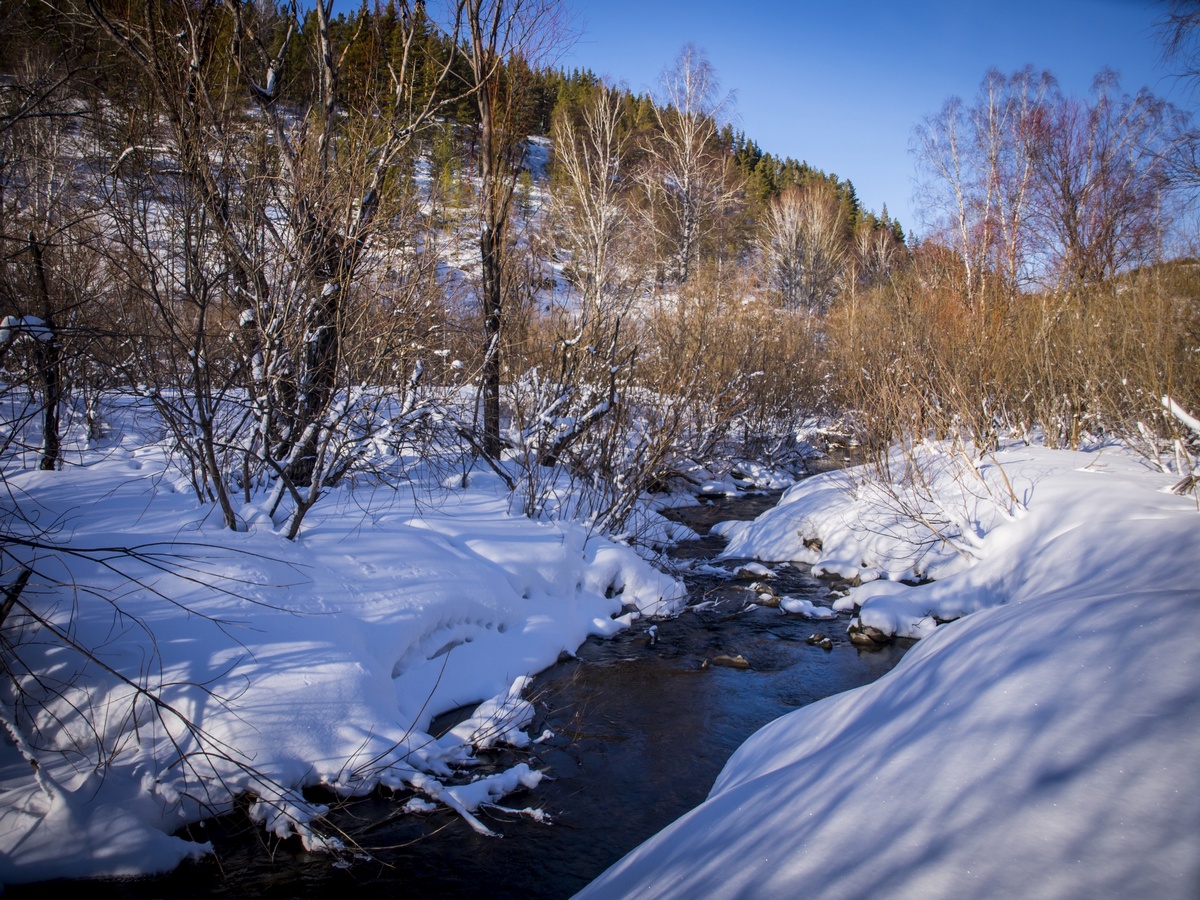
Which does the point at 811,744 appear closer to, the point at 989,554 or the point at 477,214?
the point at 989,554

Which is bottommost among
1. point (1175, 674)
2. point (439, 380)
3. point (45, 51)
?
point (1175, 674)

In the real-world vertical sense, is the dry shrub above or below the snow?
above

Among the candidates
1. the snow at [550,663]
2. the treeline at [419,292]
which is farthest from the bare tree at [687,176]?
the snow at [550,663]

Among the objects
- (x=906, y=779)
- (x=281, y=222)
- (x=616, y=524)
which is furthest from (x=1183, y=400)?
(x=281, y=222)

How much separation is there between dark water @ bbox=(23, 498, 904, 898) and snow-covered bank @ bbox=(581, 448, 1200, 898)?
0.69 m

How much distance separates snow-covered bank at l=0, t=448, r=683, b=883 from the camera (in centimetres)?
351

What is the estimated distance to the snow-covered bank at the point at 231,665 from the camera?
3.51m

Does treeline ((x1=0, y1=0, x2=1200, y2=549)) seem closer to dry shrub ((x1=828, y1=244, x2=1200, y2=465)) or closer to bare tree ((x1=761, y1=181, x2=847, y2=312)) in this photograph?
dry shrub ((x1=828, y1=244, x2=1200, y2=465))

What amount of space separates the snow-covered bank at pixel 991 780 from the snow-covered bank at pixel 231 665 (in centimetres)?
189

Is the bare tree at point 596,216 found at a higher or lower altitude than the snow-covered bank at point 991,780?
higher

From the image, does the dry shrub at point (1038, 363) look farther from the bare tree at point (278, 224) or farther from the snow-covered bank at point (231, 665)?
the bare tree at point (278, 224)

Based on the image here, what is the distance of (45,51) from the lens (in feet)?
21.5

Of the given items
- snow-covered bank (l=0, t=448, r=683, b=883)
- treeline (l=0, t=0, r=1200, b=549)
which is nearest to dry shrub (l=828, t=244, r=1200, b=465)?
treeline (l=0, t=0, r=1200, b=549)

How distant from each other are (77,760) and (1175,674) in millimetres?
5156
